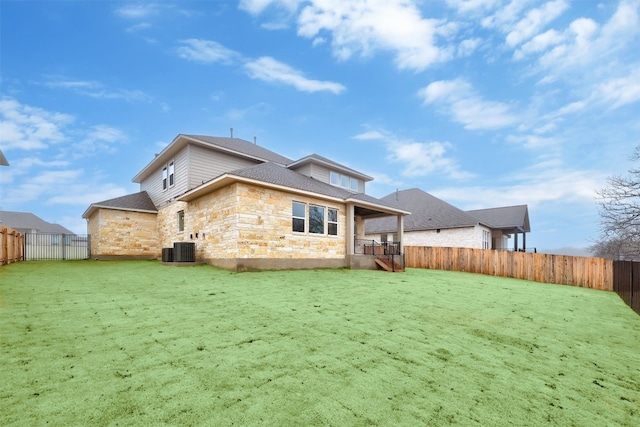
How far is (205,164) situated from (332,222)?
27.2ft

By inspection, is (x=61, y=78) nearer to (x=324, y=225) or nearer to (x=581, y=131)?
(x=324, y=225)

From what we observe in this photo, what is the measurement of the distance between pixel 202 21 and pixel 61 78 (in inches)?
305

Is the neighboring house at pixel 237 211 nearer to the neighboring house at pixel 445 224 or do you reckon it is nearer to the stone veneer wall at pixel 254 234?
the stone veneer wall at pixel 254 234

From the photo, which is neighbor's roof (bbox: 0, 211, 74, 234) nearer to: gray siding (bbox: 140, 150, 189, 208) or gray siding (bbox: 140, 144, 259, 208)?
gray siding (bbox: 140, 150, 189, 208)

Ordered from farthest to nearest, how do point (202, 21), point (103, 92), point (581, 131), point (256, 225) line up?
1. point (581, 131)
2. point (103, 92)
3. point (202, 21)
4. point (256, 225)

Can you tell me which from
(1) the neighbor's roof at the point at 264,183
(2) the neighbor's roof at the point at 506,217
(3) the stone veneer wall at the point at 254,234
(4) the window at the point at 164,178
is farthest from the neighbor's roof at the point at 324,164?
(2) the neighbor's roof at the point at 506,217

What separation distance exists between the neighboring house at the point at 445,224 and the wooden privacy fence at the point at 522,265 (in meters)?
4.51

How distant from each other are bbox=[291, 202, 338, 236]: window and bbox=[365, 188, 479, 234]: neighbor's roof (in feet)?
36.1

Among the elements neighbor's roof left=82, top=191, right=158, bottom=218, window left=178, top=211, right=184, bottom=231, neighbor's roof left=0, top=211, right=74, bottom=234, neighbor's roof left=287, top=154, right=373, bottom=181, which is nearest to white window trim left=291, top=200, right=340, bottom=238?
neighbor's roof left=287, top=154, right=373, bottom=181

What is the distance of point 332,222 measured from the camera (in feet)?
51.9

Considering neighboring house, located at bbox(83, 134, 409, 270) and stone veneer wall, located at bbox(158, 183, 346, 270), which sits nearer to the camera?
stone veneer wall, located at bbox(158, 183, 346, 270)

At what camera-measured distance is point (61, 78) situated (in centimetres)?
1459

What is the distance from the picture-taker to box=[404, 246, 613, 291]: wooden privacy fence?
15539mm

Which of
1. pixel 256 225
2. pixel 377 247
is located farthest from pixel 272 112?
pixel 256 225
